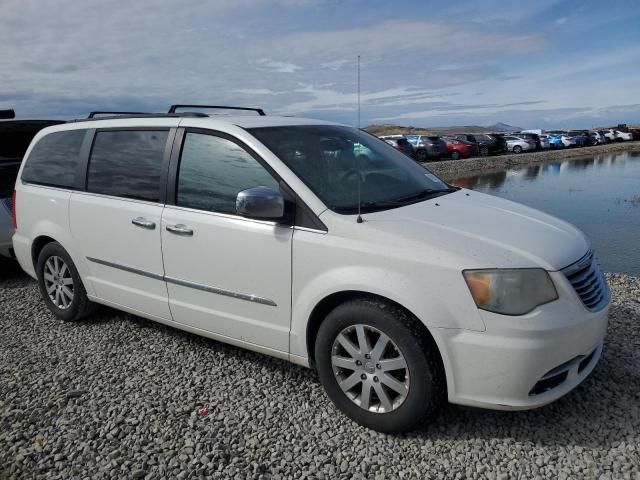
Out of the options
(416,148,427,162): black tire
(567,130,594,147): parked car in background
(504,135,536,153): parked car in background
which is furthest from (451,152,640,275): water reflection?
(567,130,594,147): parked car in background

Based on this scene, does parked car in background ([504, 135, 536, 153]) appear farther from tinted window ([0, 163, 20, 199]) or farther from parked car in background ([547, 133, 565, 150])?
tinted window ([0, 163, 20, 199])

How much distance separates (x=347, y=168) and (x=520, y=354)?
5.38 ft

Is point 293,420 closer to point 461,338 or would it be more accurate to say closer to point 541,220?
point 461,338

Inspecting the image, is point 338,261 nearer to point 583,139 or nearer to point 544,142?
point 544,142

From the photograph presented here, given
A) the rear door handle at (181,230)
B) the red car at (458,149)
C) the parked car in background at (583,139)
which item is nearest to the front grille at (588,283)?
the rear door handle at (181,230)

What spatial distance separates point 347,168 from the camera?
3.50 m

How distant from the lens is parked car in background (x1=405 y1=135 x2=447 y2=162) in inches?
1158

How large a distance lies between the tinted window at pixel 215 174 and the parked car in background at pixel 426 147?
26.6 m

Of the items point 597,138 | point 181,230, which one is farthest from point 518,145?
point 181,230

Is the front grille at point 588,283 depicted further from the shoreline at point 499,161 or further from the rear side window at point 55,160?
the shoreline at point 499,161

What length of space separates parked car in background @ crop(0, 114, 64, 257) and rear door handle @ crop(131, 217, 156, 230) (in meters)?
3.08

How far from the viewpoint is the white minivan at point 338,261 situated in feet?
8.46

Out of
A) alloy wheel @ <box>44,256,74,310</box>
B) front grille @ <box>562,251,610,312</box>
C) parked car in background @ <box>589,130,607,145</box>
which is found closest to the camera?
Answer: front grille @ <box>562,251,610,312</box>

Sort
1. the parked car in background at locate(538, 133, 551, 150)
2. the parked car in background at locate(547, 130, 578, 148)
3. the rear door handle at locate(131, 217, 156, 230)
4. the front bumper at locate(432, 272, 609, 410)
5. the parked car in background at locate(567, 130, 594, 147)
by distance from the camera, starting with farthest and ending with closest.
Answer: the parked car in background at locate(567, 130, 594, 147)
the parked car in background at locate(547, 130, 578, 148)
the parked car in background at locate(538, 133, 551, 150)
the rear door handle at locate(131, 217, 156, 230)
the front bumper at locate(432, 272, 609, 410)
